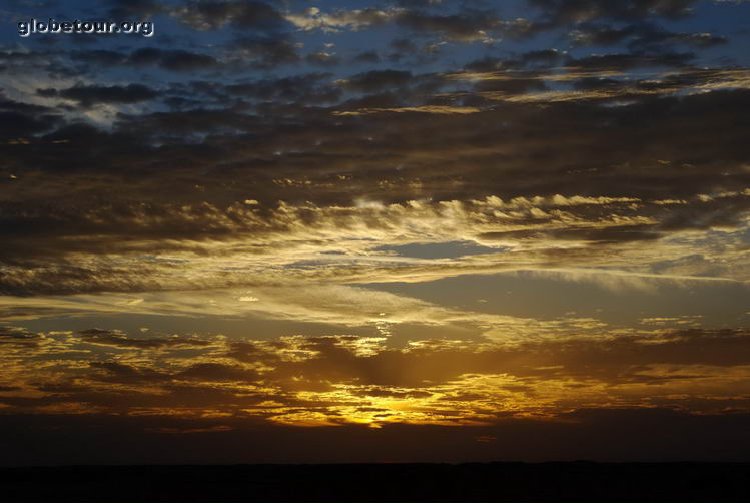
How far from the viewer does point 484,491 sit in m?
64.4

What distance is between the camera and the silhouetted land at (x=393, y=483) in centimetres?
6134

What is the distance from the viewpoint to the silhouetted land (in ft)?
201

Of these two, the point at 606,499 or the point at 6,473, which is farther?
the point at 6,473

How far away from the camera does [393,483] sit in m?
70.6

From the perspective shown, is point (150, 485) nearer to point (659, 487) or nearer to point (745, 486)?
point (659, 487)

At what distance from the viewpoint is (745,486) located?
218 feet

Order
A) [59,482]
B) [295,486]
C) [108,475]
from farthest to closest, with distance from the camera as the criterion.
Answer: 1. [108,475]
2. [59,482]
3. [295,486]

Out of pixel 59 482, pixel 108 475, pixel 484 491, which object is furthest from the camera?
pixel 108 475

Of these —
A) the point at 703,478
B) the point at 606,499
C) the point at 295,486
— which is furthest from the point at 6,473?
the point at 703,478

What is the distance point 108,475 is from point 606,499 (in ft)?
152

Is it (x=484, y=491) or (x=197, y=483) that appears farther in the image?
(x=197, y=483)

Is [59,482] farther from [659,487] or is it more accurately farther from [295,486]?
[659,487]

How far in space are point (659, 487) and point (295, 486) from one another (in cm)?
2923

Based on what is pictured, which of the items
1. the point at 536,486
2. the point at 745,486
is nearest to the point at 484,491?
the point at 536,486
